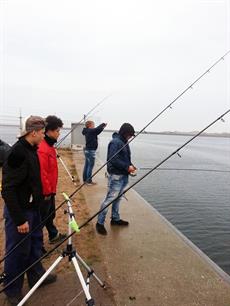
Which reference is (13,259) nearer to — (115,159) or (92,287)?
(92,287)

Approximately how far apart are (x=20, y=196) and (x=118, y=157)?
218 cm

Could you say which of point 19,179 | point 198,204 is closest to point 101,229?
point 19,179

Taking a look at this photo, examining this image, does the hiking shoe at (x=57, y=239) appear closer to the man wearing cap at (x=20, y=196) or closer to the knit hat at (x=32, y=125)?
the man wearing cap at (x=20, y=196)

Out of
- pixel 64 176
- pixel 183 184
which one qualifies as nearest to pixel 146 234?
pixel 64 176

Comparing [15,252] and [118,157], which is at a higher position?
[118,157]

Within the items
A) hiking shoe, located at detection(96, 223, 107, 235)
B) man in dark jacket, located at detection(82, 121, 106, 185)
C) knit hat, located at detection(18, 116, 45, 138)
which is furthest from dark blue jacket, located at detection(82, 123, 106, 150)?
knit hat, located at detection(18, 116, 45, 138)

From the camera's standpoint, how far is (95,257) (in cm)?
405

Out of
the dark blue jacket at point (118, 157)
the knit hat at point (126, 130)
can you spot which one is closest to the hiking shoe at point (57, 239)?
the dark blue jacket at point (118, 157)

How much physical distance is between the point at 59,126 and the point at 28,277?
181 centimetres

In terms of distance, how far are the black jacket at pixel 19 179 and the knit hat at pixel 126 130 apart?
83.4 inches

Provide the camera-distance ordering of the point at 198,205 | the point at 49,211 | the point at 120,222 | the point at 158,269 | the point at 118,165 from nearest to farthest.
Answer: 1. the point at 158,269
2. the point at 49,211
3. the point at 118,165
4. the point at 120,222
5. the point at 198,205

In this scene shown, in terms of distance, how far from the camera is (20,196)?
2.89 metres

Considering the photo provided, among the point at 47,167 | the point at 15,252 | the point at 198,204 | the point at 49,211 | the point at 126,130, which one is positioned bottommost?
the point at 198,204

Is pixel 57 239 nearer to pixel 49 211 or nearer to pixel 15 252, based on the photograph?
pixel 49 211
